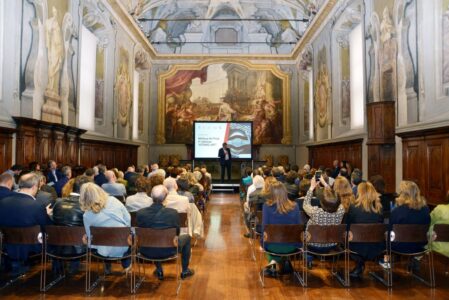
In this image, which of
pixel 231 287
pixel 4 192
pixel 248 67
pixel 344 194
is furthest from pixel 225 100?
pixel 231 287

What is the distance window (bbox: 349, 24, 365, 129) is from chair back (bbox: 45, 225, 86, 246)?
39.4 feet

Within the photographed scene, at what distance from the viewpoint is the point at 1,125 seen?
8844mm

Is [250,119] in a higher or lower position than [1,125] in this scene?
higher

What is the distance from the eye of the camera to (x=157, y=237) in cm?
503

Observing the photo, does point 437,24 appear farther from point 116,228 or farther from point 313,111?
point 313,111

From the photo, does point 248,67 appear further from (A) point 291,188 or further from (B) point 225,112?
(A) point 291,188

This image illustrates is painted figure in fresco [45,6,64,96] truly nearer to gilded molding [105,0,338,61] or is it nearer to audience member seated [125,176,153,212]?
gilded molding [105,0,338,61]

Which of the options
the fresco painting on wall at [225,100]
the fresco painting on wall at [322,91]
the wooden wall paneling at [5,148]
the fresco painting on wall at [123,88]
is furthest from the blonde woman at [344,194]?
→ the fresco painting on wall at [225,100]

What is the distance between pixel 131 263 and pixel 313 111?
54.1 ft

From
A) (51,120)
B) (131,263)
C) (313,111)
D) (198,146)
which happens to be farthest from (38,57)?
(313,111)

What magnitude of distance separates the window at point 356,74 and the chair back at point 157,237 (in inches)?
448

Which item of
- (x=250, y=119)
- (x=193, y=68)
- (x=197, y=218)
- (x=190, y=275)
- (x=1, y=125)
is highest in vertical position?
(x=193, y=68)

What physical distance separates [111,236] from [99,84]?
12.7 metres

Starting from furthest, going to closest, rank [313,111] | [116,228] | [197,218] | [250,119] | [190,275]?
[250,119]
[313,111]
[197,218]
[190,275]
[116,228]
